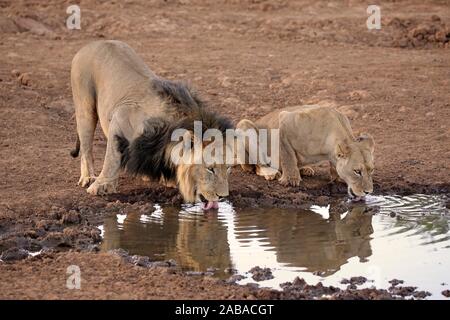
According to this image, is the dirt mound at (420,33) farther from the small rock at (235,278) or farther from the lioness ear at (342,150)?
the small rock at (235,278)

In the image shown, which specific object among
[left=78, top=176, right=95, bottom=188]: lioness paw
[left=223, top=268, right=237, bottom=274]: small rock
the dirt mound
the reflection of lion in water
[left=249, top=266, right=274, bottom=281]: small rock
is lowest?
the reflection of lion in water

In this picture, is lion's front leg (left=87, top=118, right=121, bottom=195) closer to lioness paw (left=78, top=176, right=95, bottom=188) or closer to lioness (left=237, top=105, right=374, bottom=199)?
lioness paw (left=78, top=176, right=95, bottom=188)

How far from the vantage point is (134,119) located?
30.6ft

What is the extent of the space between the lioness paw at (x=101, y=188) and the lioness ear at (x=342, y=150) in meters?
2.16

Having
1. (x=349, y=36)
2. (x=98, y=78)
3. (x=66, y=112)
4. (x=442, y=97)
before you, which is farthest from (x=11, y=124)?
(x=349, y=36)

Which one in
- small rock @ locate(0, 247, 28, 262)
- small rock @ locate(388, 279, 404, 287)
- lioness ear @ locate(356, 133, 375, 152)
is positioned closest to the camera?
small rock @ locate(388, 279, 404, 287)

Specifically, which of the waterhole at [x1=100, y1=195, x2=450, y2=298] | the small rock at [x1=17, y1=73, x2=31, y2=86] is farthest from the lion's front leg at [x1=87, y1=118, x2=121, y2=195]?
the small rock at [x1=17, y1=73, x2=31, y2=86]

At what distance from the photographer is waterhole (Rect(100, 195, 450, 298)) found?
291 inches

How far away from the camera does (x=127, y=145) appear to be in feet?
30.5

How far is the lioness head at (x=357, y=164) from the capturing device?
9.31 meters

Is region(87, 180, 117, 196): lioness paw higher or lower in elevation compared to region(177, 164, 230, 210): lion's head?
lower

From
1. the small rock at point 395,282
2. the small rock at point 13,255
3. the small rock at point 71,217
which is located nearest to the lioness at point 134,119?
the small rock at point 71,217

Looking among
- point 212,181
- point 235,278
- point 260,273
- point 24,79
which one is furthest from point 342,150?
point 24,79
